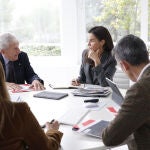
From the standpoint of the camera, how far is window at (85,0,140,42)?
3.97 m

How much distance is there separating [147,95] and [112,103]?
36.5 inches

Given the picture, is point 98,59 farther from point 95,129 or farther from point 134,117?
point 134,117

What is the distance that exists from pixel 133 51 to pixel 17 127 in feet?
2.32

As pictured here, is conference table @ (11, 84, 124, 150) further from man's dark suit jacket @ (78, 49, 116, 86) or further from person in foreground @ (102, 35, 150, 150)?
man's dark suit jacket @ (78, 49, 116, 86)

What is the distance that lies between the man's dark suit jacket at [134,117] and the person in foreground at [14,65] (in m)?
1.50

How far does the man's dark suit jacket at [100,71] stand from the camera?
289 centimetres

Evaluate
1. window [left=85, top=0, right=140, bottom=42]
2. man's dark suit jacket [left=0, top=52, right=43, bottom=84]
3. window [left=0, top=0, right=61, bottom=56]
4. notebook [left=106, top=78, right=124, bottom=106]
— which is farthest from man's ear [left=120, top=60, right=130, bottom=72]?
window [left=0, top=0, right=61, bottom=56]

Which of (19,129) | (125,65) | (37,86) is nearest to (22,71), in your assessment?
(37,86)

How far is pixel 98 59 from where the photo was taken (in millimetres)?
2992

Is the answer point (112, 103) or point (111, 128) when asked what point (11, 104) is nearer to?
point (111, 128)

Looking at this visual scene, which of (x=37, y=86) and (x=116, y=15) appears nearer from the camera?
(x=37, y=86)

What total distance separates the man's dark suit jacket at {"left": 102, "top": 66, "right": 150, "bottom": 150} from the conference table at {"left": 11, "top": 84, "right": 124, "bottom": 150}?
0.14 m

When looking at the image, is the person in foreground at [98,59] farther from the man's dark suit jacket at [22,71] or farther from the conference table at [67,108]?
the man's dark suit jacket at [22,71]

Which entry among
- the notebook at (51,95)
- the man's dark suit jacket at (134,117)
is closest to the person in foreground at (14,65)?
the notebook at (51,95)
